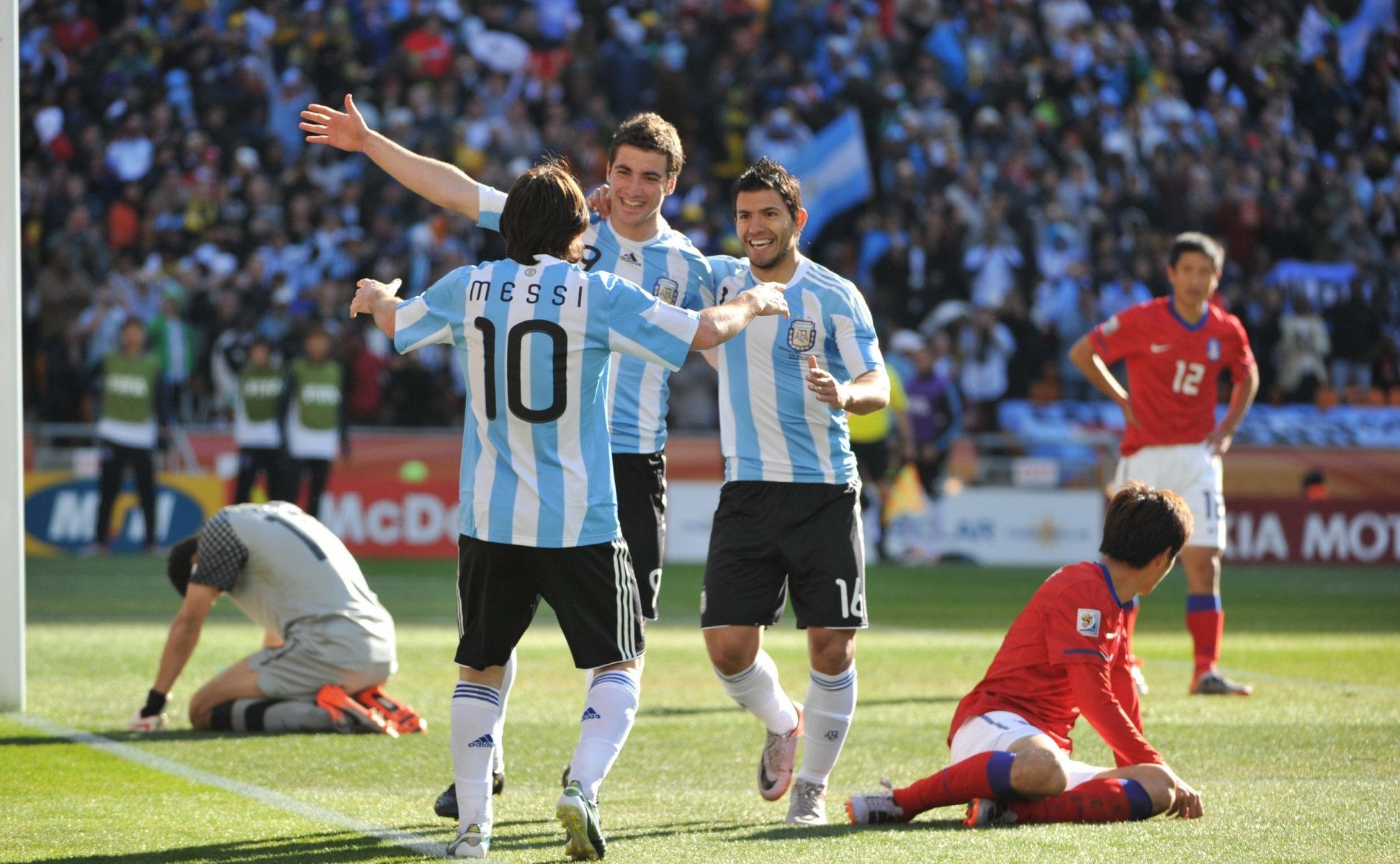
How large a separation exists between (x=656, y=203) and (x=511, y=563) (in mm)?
1736

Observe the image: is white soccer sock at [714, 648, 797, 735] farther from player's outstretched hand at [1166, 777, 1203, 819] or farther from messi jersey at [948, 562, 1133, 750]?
player's outstretched hand at [1166, 777, 1203, 819]

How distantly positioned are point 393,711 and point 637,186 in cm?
286

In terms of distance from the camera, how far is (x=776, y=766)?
5781 mm

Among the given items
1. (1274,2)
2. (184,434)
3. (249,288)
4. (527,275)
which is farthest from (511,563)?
(1274,2)

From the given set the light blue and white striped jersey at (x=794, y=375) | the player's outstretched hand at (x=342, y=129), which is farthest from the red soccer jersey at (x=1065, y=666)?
the player's outstretched hand at (x=342, y=129)

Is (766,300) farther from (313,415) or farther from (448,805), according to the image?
(313,415)

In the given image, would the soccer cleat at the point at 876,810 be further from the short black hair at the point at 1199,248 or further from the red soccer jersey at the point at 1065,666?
the short black hair at the point at 1199,248

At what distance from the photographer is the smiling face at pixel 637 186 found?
585 centimetres

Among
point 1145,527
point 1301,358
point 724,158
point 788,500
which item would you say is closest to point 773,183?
point 788,500

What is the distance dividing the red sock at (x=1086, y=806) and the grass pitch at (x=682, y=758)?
84mm

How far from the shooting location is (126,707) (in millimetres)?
8000

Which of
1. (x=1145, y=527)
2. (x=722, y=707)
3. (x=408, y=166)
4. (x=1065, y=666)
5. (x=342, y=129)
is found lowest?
(x=722, y=707)

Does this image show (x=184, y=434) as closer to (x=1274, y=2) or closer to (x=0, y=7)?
(x=0, y=7)

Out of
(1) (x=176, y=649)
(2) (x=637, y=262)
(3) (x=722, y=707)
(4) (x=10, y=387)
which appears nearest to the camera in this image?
(2) (x=637, y=262)
